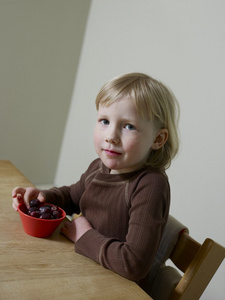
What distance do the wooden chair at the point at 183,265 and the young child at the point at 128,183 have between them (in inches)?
3.7

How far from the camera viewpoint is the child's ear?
107cm

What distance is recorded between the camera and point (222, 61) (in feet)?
5.93

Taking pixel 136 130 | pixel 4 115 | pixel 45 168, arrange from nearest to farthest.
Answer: pixel 136 130 < pixel 4 115 < pixel 45 168

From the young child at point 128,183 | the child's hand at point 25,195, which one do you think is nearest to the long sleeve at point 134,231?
the young child at point 128,183

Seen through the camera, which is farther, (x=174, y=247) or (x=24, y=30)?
(x=24, y=30)

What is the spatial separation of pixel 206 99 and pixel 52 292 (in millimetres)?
Answer: 1421

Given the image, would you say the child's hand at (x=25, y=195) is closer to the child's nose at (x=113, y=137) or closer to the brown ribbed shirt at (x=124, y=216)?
the brown ribbed shirt at (x=124, y=216)

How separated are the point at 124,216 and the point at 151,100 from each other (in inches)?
13.0

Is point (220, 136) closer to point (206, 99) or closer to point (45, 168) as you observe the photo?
point (206, 99)

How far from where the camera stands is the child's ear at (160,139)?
107 cm

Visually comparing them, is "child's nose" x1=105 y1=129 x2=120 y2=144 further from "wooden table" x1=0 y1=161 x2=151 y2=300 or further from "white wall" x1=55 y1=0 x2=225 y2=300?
"white wall" x1=55 y1=0 x2=225 y2=300

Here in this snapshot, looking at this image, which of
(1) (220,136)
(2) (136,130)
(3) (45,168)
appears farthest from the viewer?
(3) (45,168)

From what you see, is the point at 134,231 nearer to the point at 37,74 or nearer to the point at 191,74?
the point at 191,74

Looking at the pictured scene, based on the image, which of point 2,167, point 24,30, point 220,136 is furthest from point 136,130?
point 24,30
